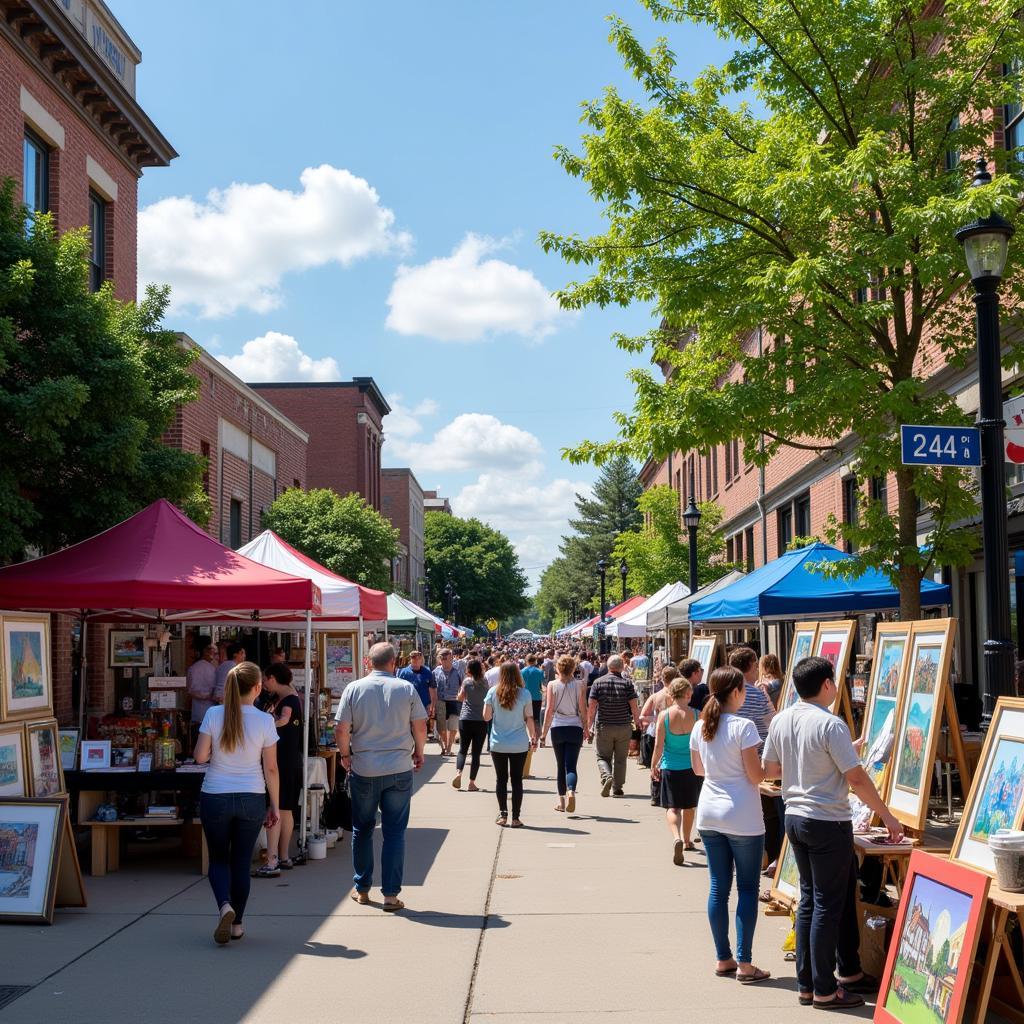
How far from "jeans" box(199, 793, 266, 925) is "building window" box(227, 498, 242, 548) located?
961 inches

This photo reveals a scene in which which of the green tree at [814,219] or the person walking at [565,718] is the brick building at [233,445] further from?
the green tree at [814,219]

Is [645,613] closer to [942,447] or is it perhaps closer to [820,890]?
[942,447]

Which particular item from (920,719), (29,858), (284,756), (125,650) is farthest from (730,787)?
(125,650)

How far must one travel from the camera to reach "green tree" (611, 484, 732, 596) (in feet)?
115

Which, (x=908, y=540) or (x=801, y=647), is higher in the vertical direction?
(x=908, y=540)

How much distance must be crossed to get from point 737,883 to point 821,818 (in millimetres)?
701

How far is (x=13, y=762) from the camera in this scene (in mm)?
9281

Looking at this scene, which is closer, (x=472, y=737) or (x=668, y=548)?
(x=472, y=737)

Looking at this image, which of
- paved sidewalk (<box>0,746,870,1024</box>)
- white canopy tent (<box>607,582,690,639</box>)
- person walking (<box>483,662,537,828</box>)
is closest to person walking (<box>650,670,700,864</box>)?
paved sidewalk (<box>0,746,870,1024</box>)

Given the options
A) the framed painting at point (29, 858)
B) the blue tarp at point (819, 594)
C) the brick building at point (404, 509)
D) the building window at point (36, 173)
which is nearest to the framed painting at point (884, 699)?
the blue tarp at point (819, 594)

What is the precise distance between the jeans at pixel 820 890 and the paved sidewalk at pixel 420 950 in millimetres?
254

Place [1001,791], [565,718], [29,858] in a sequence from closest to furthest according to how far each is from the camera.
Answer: [1001,791], [29,858], [565,718]

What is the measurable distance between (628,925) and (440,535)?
9529cm

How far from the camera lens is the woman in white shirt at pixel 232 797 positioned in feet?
26.7
